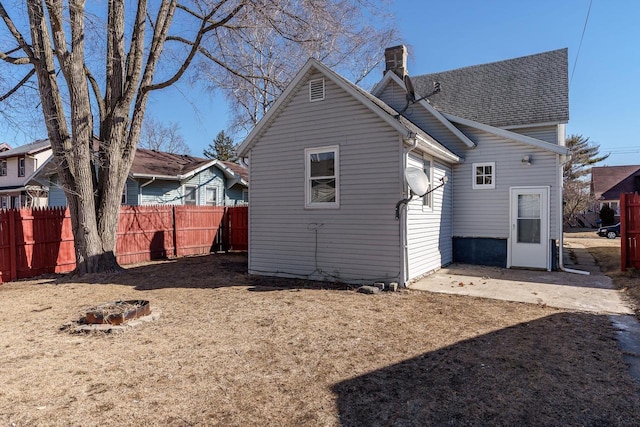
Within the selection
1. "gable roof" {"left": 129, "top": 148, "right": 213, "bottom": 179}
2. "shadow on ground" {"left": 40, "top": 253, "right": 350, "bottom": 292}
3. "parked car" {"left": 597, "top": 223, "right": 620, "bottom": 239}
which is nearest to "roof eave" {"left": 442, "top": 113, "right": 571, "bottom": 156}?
"shadow on ground" {"left": 40, "top": 253, "right": 350, "bottom": 292}

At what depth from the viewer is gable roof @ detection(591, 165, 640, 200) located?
32531 mm

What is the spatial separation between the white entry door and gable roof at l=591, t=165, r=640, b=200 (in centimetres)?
2933

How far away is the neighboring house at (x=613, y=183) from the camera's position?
106 feet

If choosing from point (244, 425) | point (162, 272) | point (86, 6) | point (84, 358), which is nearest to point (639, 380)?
point (244, 425)

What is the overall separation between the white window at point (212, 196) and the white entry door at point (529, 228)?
14911 mm

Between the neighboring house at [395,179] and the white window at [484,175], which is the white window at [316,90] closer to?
the neighboring house at [395,179]

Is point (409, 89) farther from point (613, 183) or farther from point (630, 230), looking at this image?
point (613, 183)

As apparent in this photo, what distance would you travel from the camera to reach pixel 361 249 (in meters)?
7.87

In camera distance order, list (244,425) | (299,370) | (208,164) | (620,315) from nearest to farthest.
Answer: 1. (244,425)
2. (299,370)
3. (620,315)
4. (208,164)

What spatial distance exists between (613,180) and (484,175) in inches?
1348

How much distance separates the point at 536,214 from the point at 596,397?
299 inches

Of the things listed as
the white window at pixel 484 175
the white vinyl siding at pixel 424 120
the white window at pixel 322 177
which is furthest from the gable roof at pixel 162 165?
the white window at pixel 484 175

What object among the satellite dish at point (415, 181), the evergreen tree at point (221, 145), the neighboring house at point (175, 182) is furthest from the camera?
the evergreen tree at point (221, 145)

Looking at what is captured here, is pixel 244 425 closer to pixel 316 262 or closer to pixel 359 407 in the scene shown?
pixel 359 407
